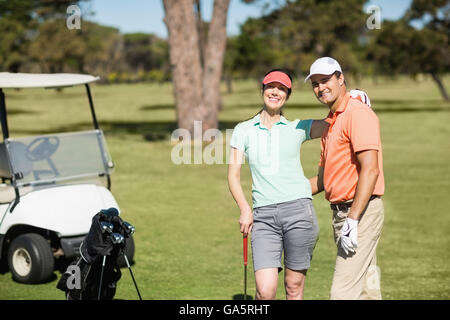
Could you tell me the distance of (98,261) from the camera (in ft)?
16.9

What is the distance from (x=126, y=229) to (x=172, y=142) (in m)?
15.8

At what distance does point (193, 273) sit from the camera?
6879 mm

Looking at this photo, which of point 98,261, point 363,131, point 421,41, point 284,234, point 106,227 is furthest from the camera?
point 421,41

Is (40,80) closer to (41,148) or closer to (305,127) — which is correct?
(41,148)

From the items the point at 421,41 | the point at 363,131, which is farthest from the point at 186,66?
the point at 421,41

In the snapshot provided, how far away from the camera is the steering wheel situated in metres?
6.78

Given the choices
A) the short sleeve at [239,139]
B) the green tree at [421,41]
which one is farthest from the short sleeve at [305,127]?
the green tree at [421,41]

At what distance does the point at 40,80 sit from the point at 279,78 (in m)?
3.17

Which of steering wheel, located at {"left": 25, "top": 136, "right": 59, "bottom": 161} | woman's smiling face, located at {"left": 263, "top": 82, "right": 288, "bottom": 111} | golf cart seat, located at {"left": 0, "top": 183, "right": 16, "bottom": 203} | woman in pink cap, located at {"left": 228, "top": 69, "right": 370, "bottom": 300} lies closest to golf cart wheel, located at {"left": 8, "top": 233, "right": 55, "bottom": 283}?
golf cart seat, located at {"left": 0, "top": 183, "right": 16, "bottom": 203}

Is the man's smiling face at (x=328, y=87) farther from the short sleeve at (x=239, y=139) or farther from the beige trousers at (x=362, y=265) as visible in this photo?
the beige trousers at (x=362, y=265)

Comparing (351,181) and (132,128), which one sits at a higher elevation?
(351,181)
